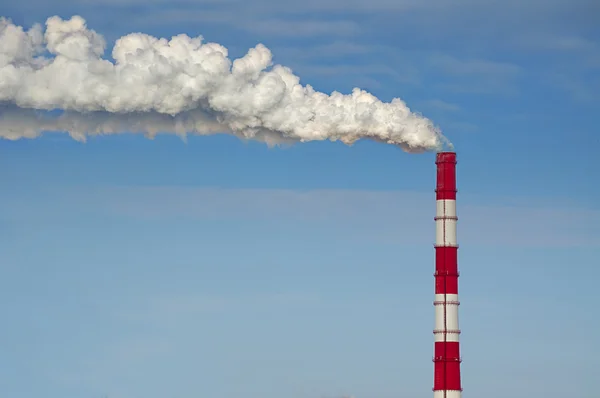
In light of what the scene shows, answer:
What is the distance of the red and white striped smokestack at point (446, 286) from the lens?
458 ft

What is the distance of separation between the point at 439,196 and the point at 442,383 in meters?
7.42

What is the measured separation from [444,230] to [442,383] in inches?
239

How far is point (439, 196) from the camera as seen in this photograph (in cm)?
13988

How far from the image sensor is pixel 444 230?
14000 cm

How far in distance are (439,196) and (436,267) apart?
2.83 m

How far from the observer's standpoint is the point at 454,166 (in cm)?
13975

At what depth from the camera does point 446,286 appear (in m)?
140

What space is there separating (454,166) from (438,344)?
7119mm

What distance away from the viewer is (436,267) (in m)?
140

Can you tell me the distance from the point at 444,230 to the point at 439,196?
54.1 inches

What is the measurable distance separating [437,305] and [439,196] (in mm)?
4346

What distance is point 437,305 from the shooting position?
460ft

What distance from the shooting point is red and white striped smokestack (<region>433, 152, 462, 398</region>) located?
13962 centimetres
